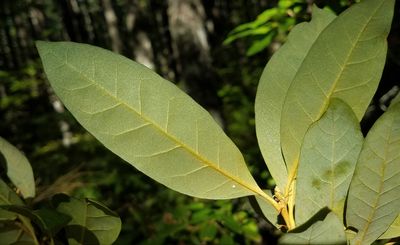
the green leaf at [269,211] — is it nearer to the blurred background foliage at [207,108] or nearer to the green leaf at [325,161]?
the green leaf at [325,161]

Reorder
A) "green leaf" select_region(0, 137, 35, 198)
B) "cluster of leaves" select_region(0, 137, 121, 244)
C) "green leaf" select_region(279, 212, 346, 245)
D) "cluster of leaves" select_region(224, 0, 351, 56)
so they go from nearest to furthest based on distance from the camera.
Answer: "green leaf" select_region(279, 212, 346, 245) → "cluster of leaves" select_region(0, 137, 121, 244) → "green leaf" select_region(0, 137, 35, 198) → "cluster of leaves" select_region(224, 0, 351, 56)

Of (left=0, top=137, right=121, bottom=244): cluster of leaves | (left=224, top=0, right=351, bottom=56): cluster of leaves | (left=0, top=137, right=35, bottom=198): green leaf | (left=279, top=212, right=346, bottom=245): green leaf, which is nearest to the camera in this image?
(left=279, top=212, right=346, bottom=245): green leaf

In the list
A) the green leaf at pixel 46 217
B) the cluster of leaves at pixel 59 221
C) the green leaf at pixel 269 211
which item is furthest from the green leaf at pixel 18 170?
the green leaf at pixel 269 211

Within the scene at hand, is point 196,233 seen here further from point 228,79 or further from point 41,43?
point 228,79

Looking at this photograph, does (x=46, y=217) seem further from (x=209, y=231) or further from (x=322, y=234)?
(x=209, y=231)

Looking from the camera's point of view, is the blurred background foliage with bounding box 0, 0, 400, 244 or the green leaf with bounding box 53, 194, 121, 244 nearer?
the green leaf with bounding box 53, 194, 121, 244

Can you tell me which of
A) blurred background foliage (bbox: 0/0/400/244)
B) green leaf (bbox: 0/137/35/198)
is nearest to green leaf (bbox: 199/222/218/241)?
blurred background foliage (bbox: 0/0/400/244)

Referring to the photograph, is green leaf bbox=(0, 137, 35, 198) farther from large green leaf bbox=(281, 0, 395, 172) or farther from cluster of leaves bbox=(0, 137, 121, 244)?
large green leaf bbox=(281, 0, 395, 172)
